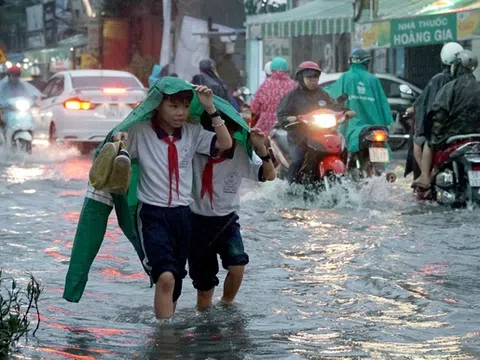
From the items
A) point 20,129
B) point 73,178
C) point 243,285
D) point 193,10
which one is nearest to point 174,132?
point 243,285

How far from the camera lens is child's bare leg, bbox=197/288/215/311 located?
7.29 m

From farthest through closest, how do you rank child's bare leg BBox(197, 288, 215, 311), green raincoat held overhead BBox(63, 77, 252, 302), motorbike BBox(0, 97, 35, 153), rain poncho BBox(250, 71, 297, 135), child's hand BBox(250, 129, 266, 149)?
1. motorbike BBox(0, 97, 35, 153)
2. rain poncho BBox(250, 71, 297, 135)
3. child's bare leg BBox(197, 288, 215, 311)
4. child's hand BBox(250, 129, 266, 149)
5. green raincoat held overhead BBox(63, 77, 252, 302)

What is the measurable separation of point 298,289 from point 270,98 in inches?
333

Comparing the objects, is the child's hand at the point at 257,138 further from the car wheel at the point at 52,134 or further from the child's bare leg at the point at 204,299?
the car wheel at the point at 52,134

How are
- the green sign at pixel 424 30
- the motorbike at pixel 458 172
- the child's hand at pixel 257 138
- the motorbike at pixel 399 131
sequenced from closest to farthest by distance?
the child's hand at pixel 257 138 → the motorbike at pixel 458 172 → the green sign at pixel 424 30 → the motorbike at pixel 399 131

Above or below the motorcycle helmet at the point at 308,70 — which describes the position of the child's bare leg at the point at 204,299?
below

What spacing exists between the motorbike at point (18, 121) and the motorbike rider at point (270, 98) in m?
6.27

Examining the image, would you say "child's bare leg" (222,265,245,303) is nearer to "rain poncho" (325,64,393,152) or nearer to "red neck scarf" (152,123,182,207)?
"red neck scarf" (152,123,182,207)

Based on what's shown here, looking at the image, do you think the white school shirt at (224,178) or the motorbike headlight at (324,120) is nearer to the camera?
the white school shirt at (224,178)

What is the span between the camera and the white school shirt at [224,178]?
22.8 feet

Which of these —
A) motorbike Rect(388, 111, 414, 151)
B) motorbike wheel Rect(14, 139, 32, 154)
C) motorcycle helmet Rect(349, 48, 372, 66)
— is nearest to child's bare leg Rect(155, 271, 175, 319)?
motorcycle helmet Rect(349, 48, 372, 66)

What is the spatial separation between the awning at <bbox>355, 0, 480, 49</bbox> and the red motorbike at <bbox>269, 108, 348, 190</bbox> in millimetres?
8063

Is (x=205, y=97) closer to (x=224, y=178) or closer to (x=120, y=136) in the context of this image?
(x=120, y=136)

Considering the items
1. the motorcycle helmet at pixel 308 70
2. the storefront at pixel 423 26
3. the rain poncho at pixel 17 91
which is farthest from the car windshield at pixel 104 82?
the motorcycle helmet at pixel 308 70
